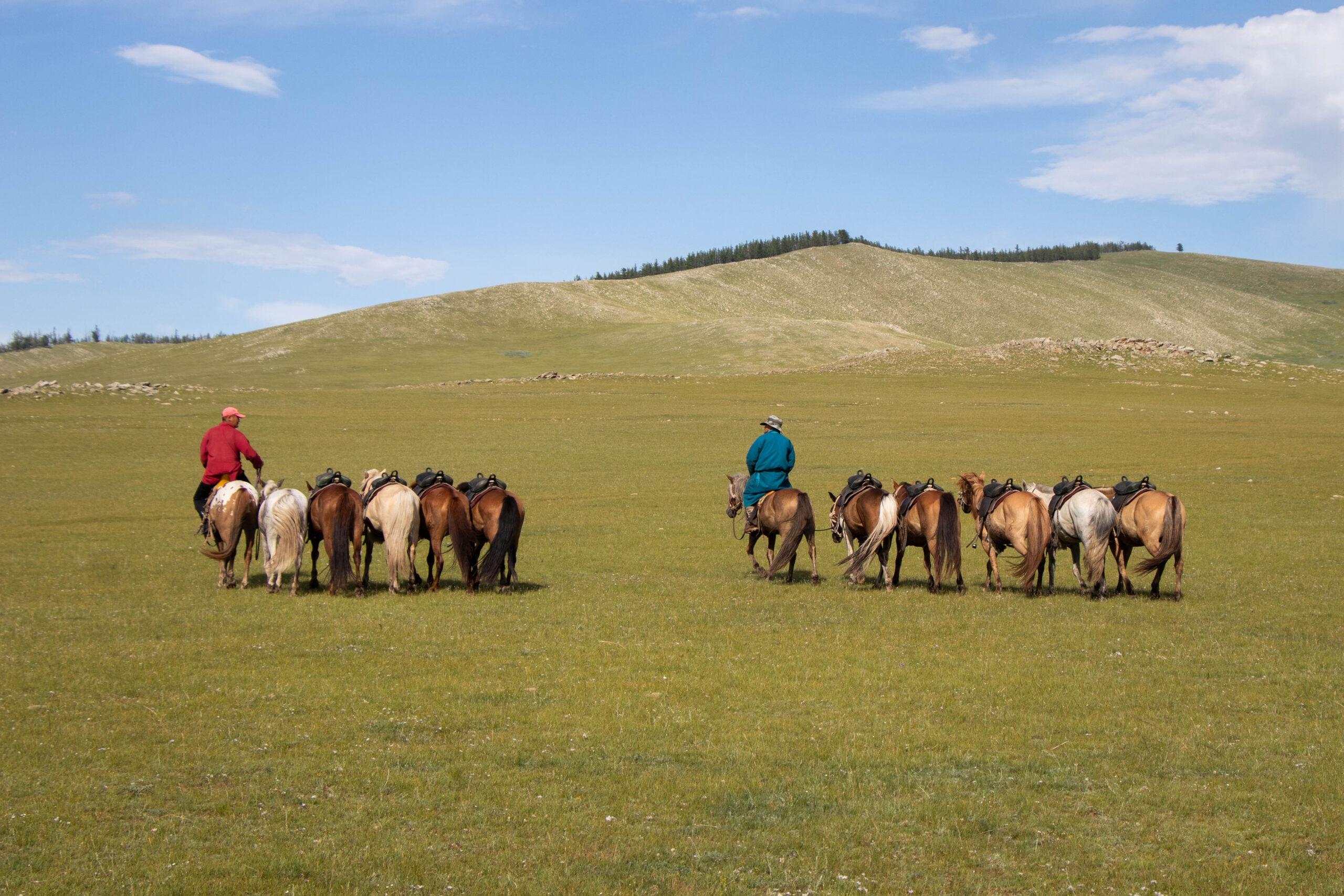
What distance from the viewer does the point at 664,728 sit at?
852 cm

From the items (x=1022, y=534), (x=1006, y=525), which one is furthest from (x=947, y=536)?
(x=1022, y=534)

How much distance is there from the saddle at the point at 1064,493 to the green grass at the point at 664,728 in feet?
4.41

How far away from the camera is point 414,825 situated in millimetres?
6520

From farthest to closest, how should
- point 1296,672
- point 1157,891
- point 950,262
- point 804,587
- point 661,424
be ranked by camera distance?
1. point 950,262
2. point 661,424
3. point 804,587
4. point 1296,672
5. point 1157,891

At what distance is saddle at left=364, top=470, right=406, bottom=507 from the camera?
49.0 feet

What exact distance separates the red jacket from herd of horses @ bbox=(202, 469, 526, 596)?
50.1 inches

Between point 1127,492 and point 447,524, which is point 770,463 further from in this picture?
point 1127,492

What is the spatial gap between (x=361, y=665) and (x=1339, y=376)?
75901 mm

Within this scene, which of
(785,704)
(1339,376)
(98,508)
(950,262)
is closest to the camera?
(785,704)

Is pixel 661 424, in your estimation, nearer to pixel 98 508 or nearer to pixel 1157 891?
pixel 98 508

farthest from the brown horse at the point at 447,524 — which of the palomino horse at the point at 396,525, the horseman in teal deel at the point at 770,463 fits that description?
the horseman in teal deel at the point at 770,463

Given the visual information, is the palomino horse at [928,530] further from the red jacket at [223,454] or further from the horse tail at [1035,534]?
the red jacket at [223,454]

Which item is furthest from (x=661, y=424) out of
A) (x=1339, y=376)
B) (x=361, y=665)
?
(x=1339, y=376)

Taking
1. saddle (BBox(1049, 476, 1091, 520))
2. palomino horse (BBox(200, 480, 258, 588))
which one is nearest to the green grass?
palomino horse (BBox(200, 480, 258, 588))
